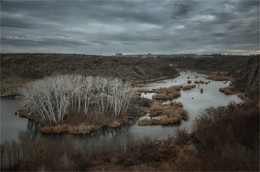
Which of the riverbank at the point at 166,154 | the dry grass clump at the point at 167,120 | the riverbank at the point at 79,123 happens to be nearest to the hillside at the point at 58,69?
the riverbank at the point at 79,123

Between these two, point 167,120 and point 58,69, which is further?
point 58,69

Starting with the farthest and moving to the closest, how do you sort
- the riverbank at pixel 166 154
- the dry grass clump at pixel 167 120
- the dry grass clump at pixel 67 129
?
the dry grass clump at pixel 167 120 → the dry grass clump at pixel 67 129 → the riverbank at pixel 166 154

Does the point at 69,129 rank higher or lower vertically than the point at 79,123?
lower

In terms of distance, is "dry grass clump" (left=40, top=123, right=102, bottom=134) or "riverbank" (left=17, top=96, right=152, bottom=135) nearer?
"dry grass clump" (left=40, top=123, right=102, bottom=134)

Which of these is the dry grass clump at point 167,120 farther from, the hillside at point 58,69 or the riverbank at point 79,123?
the hillside at point 58,69

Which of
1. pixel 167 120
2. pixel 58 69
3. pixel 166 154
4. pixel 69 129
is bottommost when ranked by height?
pixel 166 154

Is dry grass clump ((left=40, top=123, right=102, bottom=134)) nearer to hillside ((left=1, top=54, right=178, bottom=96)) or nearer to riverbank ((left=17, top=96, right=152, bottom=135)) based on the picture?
riverbank ((left=17, top=96, right=152, bottom=135))

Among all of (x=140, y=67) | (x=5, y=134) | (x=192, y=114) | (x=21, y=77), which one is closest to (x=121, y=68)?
(x=140, y=67)

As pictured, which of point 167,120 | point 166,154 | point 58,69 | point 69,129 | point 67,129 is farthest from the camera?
point 58,69

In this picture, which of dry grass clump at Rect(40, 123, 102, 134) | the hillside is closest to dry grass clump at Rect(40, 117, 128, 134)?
dry grass clump at Rect(40, 123, 102, 134)

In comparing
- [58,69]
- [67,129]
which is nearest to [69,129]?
[67,129]

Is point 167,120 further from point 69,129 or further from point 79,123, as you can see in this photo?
point 69,129

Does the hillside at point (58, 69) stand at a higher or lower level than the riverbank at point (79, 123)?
higher

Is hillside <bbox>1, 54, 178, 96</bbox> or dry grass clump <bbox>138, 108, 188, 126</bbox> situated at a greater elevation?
hillside <bbox>1, 54, 178, 96</bbox>
